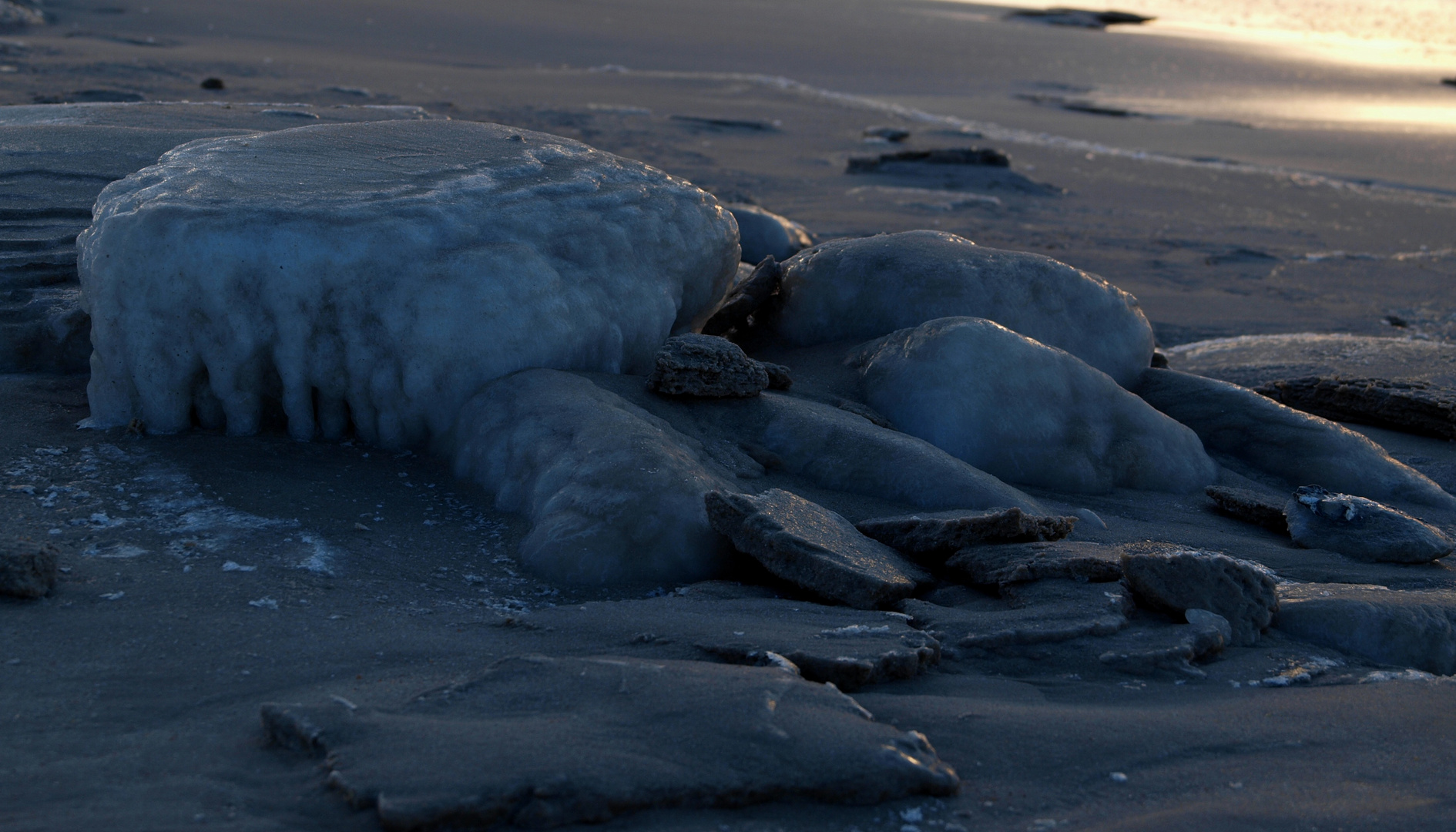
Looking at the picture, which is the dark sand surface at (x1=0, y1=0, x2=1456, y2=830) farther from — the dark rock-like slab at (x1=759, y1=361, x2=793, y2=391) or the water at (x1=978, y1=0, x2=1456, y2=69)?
the water at (x1=978, y1=0, x2=1456, y2=69)

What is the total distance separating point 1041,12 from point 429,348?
24.8 metres

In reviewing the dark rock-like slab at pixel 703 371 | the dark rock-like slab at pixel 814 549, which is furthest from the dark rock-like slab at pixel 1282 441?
the dark rock-like slab at pixel 814 549

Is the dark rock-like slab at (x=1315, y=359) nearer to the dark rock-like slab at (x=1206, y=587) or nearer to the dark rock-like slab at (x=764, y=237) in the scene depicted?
the dark rock-like slab at (x=764, y=237)

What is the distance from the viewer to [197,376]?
3361mm

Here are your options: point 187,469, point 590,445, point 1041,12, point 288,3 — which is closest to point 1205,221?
point 590,445

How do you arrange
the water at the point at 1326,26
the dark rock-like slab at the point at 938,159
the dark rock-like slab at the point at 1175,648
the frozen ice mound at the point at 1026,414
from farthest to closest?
the water at the point at 1326,26
the dark rock-like slab at the point at 938,159
the frozen ice mound at the point at 1026,414
the dark rock-like slab at the point at 1175,648

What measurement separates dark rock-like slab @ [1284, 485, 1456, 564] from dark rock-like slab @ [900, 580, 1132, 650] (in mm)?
1060

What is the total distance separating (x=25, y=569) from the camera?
7.67 feet

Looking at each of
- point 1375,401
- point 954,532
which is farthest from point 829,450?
point 1375,401

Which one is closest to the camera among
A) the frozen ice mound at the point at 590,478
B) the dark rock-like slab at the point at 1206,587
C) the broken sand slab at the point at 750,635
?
the broken sand slab at the point at 750,635

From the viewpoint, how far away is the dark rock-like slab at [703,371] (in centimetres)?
355

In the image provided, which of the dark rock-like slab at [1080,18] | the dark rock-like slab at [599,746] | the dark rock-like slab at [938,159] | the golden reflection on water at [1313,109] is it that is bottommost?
the dark rock-like slab at [599,746]

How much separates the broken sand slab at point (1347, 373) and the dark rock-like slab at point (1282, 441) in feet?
1.68

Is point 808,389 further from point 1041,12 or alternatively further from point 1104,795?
point 1041,12
